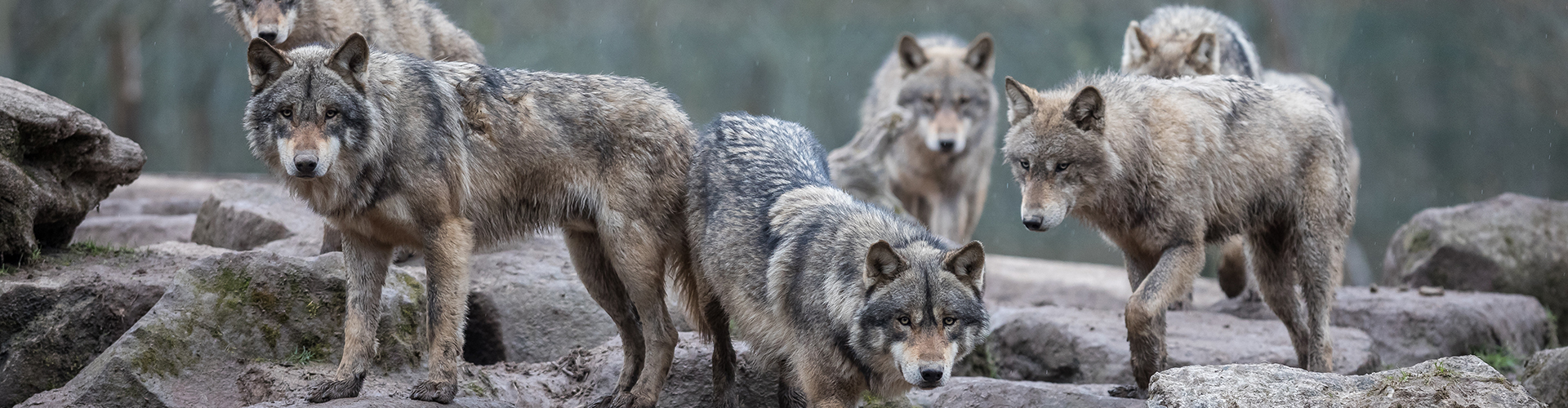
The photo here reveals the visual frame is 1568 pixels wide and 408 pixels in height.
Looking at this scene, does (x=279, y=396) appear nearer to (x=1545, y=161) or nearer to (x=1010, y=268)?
(x=1010, y=268)

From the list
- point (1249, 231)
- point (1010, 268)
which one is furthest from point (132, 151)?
point (1010, 268)

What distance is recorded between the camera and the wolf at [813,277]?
12.0 feet

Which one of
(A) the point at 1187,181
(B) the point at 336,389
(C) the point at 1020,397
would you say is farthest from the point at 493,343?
(A) the point at 1187,181

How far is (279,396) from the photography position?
13.8 ft

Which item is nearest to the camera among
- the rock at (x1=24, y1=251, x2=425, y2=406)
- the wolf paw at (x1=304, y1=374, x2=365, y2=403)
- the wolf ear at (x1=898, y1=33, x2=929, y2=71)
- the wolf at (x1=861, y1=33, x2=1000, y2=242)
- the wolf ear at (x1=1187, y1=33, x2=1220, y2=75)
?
the wolf paw at (x1=304, y1=374, x2=365, y2=403)

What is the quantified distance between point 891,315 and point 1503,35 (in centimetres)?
1441

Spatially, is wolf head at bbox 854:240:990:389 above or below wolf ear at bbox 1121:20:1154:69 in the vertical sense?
below

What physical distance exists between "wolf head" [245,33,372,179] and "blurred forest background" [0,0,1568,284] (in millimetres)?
10086

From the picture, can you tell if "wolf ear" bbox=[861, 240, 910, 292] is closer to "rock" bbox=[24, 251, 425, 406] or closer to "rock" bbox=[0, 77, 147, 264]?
"rock" bbox=[24, 251, 425, 406]

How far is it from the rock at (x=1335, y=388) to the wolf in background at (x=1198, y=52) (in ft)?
8.96

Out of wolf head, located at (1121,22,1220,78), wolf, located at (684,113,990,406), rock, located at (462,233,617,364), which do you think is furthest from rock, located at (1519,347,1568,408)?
rock, located at (462,233,617,364)

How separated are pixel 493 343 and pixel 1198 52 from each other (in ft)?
14.9

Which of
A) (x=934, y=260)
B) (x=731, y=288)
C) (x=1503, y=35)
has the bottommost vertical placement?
(x=731, y=288)

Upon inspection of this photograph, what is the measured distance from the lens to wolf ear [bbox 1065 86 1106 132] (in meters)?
4.59
